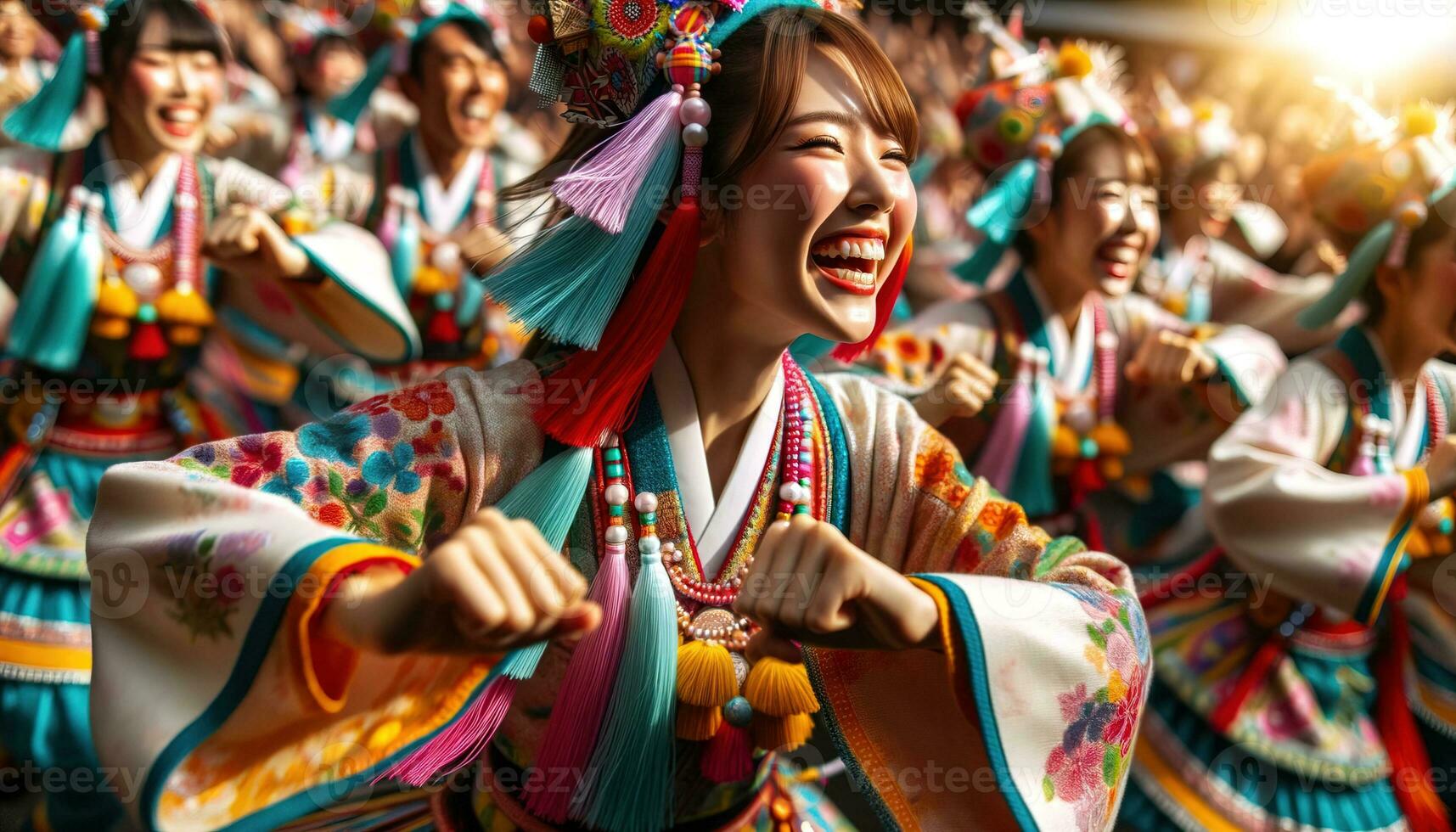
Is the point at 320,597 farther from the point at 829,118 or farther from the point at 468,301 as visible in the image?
the point at 468,301

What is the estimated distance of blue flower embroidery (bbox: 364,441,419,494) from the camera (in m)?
1.24

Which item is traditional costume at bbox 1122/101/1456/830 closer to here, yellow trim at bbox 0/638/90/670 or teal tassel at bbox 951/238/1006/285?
teal tassel at bbox 951/238/1006/285

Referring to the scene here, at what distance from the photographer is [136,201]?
2406 mm

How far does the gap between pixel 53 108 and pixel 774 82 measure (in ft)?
5.89

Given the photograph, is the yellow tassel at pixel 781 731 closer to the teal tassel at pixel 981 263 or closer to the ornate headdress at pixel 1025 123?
the ornate headdress at pixel 1025 123

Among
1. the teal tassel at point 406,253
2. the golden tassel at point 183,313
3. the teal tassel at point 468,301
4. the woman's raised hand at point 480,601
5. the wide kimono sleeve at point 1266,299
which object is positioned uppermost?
the woman's raised hand at point 480,601

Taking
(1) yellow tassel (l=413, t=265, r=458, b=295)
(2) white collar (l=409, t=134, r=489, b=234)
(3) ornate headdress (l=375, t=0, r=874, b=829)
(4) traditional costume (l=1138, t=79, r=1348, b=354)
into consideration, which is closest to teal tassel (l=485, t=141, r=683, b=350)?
(3) ornate headdress (l=375, t=0, r=874, b=829)

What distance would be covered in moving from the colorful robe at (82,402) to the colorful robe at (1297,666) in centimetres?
158

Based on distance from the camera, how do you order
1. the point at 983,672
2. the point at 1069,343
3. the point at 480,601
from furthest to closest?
the point at 1069,343, the point at 983,672, the point at 480,601

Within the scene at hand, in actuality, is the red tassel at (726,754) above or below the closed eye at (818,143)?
below

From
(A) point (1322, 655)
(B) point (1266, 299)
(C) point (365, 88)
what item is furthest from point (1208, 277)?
(C) point (365, 88)

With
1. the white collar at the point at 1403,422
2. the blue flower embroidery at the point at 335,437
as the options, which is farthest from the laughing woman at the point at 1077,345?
the blue flower embroidery at the point at 335,437

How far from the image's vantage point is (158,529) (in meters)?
1.11

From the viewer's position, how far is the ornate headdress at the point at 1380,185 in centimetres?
231
